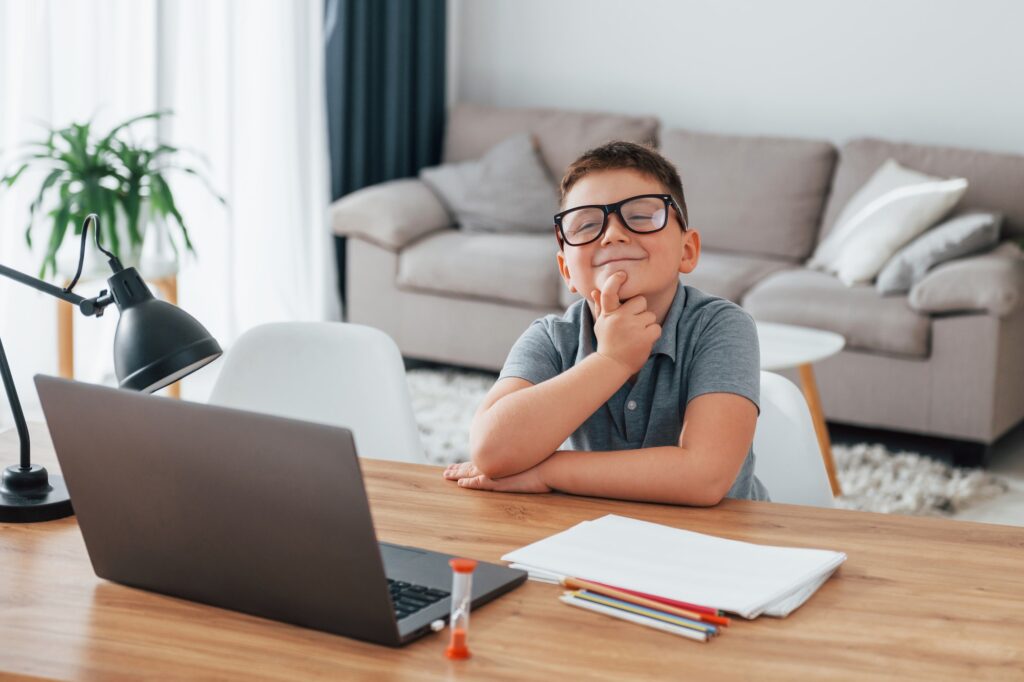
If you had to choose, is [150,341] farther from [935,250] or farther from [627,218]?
[935,250]

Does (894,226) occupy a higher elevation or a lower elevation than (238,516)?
lower

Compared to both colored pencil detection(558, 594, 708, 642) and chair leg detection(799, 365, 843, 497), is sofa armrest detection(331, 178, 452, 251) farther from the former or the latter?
colored pencil detection(558, 594, 708, 642)

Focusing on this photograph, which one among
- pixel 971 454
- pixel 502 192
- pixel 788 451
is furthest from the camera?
pixel 502 192

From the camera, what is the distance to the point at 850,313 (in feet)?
12.6

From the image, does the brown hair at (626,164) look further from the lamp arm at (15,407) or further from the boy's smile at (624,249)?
the lamp arm at (15,407)

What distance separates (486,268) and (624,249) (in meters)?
2.86

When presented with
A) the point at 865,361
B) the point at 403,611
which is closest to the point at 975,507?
the point at 865,361

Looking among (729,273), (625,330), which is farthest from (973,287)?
(625,330)

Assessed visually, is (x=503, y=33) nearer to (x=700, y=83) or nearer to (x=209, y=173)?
(x=700, y=83)

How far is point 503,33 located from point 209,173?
1637 millimetres

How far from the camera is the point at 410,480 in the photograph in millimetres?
1532

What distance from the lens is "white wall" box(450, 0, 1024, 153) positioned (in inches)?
→ 184

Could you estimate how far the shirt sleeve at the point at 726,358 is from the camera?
4.97 ft

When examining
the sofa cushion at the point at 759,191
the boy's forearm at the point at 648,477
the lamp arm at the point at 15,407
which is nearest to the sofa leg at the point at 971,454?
the sofa cushion at the point at 759,191
